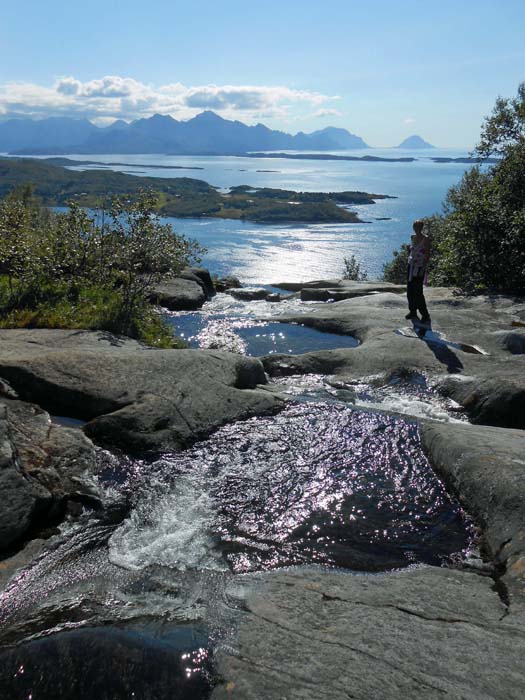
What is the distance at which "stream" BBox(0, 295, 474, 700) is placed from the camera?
520 centimetres

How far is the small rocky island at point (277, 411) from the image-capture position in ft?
16.4

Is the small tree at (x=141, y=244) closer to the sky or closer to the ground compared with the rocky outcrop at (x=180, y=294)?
closer to the sky

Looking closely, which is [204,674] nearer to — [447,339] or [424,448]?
[424,448]

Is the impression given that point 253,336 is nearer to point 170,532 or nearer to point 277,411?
point 277,411

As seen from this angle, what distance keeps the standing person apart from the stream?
7.47 m

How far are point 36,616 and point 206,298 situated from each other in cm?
2548

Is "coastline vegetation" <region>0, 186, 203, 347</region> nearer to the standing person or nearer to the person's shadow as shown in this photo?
the person's shadow

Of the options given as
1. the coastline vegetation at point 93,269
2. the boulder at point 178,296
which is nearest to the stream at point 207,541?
the coastline vegetation at point 93,269

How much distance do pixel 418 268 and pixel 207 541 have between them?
1434cm

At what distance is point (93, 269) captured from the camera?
2041 centimetres

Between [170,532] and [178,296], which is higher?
[178,296]

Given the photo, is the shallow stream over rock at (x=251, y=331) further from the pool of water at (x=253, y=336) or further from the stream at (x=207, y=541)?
the stream at (x=207, y=541)

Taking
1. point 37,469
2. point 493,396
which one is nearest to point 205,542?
point 37,469

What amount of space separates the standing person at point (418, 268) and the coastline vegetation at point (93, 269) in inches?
346
